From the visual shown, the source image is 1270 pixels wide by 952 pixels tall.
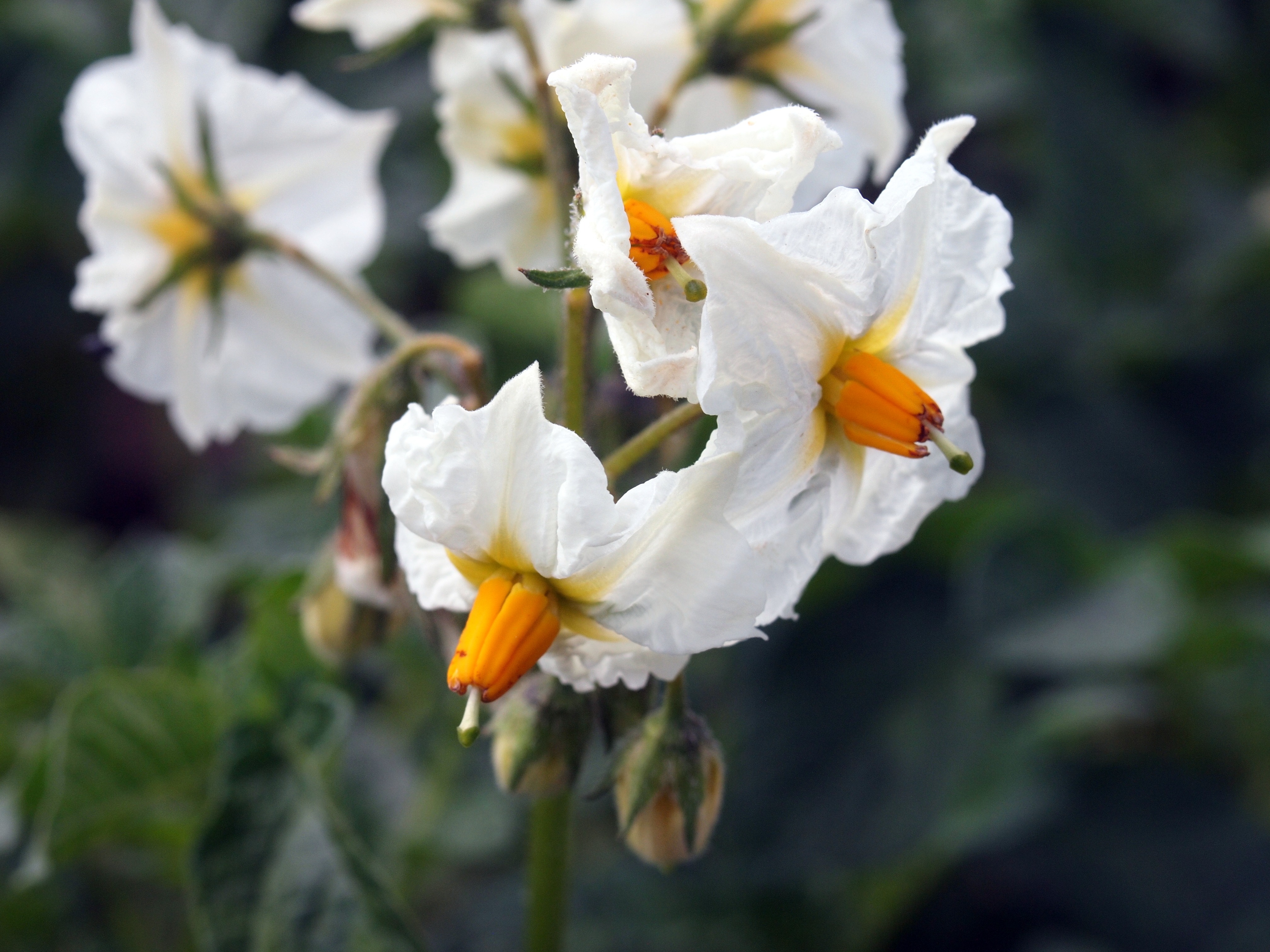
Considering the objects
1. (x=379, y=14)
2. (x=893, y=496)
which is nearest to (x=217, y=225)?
(x=379, y=14)

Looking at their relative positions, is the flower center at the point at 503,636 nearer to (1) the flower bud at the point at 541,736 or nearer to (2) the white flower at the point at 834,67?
(1) the flower bud at the point at 541,736

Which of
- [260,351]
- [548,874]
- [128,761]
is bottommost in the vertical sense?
[128,761]

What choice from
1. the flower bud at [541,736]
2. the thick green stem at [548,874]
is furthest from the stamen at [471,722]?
the thick green stem at [548,874]

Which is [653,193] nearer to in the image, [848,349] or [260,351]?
[848,349]

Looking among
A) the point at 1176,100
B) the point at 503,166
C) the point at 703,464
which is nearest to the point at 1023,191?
the point at 1176,100

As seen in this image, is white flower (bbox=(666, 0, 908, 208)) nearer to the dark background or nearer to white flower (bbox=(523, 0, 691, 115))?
white flower (bbox=(523, 0, 691, 115))

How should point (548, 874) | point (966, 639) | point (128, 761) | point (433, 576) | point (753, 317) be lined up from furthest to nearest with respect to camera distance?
1. point (966, 639)
2. point (128, 761)
3. point (548, 874)
4. point (433, 576)
5. point (753, 317)

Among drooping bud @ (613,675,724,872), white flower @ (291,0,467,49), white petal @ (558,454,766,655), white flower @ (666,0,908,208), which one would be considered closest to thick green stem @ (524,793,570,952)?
drooping bud @ (613,675,724,872)
